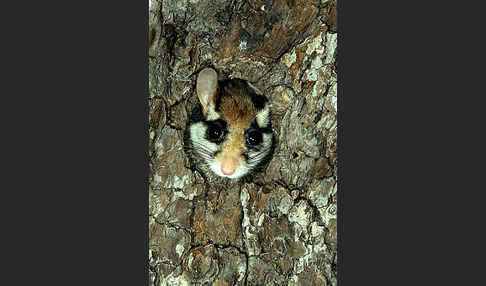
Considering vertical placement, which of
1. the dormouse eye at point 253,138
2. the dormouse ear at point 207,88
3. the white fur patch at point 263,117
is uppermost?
the dormouse ear at point 207,88

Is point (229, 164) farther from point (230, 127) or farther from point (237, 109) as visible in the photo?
point (237, 109)

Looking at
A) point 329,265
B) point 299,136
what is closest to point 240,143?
point 299,136

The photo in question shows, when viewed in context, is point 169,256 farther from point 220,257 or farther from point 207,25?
point 207,25

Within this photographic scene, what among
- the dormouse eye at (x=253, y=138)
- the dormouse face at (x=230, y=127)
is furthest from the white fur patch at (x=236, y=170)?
the dormouse eye at (x=253, y=138)

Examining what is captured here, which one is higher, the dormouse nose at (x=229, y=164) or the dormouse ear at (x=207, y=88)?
the dormouse ear at (x=207, y=88)

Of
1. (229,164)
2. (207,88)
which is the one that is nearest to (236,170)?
(229,164)

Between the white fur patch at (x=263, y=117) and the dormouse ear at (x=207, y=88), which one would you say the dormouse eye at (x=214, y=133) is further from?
the white fur patch at (x=263, y=117)

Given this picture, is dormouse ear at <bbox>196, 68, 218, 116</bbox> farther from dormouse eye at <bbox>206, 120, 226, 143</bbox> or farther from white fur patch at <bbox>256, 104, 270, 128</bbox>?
white fur patch at <bbox>256, 104, 270, 128</bbox>
